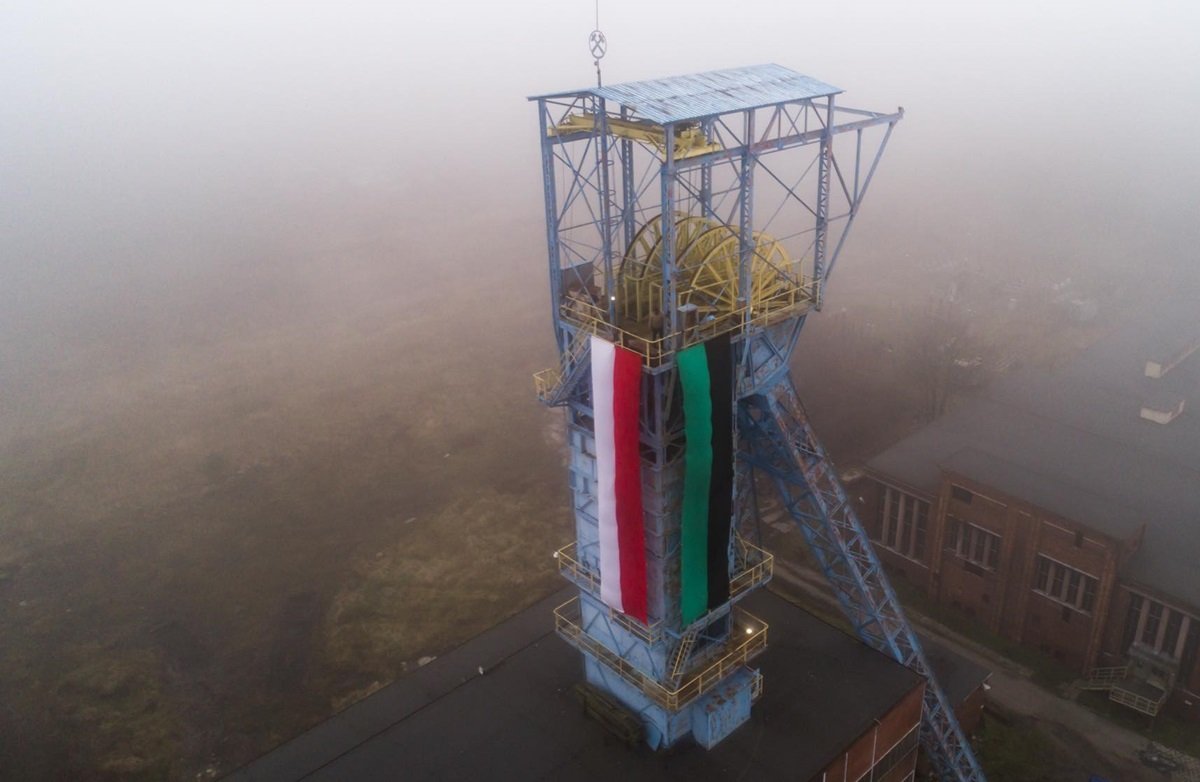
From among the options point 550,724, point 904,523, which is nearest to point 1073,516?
point 904,523

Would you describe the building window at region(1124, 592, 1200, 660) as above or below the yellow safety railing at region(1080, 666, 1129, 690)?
above

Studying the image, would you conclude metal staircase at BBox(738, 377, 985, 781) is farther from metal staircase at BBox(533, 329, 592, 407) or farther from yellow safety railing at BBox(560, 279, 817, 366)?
metal staircase at BBox(533, 329, 592, 407)

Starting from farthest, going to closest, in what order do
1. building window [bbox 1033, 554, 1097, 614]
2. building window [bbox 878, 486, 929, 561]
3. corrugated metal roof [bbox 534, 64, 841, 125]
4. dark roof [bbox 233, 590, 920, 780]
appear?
building window [bbox 878, 486, 929, 561] < building window [bbox 1033, 554, 1097, 614] < dark roof [bbox 233, 590, 920, 780] < corrugated metal roof [bbox 534, 64, 841, 125]

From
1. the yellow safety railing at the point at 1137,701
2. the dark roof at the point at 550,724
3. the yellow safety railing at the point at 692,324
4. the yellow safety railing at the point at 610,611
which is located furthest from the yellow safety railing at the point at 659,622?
the yellow safety railing at the point at 1137,701

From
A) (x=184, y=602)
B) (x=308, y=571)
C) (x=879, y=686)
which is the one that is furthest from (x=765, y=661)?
(x=184, y=602)

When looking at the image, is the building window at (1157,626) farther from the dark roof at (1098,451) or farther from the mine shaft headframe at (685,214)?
the mine shaft headframe at (685,214)

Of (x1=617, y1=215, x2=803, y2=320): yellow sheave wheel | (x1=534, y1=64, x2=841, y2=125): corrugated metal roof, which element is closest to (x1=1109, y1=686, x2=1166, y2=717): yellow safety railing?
(x1=617, y1=215, x2=803, y2=320): yellow sheave wheel
